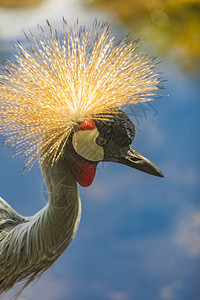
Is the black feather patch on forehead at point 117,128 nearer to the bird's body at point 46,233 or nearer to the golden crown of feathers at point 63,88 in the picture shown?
the golden crown of feathers at point 63,88

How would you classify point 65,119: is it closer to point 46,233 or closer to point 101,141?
point 101,141

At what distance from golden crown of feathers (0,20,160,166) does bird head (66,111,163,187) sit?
0.02 m

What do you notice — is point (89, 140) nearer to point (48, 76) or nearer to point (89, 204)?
point (48, 76)

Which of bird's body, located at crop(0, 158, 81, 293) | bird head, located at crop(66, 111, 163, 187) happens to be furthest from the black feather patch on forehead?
bird's body, located at crop(0, 158, 81, 293)

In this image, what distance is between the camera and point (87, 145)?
0.96 metres

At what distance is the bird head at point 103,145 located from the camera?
3.09ft

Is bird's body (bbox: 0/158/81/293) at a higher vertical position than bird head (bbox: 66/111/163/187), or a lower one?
lower

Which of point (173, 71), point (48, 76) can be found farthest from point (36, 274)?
point (173, 71)

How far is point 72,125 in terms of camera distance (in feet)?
3.11

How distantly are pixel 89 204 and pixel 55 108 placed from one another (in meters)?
0.35

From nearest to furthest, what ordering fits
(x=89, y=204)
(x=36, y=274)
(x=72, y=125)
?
(x=72, y=125) → (x=36, y=274) → (x=89, y=204)

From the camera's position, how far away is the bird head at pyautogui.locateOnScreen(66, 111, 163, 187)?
3.09ft

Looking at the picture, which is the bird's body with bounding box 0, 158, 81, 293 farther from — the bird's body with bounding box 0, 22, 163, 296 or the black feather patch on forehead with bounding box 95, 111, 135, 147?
the black feather patch on forehead with bounding box 95, 111, 135, 147

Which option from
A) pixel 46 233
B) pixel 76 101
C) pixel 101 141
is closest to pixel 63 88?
pixel 76 101
